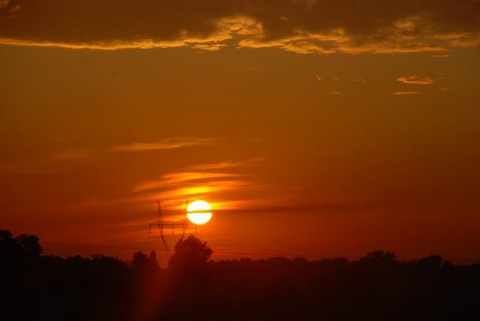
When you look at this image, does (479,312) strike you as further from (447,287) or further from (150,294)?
(150,294)

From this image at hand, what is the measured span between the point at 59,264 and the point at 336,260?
3438cm

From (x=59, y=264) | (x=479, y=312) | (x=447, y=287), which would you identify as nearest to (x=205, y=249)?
(x=59, y=264)

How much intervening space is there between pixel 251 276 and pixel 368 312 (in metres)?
17.3

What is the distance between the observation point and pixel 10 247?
294ft

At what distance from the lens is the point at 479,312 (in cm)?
7869

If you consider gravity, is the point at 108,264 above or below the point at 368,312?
above

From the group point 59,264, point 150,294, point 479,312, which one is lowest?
point 479,312

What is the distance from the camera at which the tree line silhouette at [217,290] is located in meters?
75.4

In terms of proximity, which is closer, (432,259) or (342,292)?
(342,292)

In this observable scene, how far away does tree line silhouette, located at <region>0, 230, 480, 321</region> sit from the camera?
75.4 meters

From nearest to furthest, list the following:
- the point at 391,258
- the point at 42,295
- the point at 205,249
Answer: the point at 42,295
the point at 205,249
the point at 391,258

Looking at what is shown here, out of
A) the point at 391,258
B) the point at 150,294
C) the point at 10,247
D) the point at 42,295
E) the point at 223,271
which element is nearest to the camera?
the point at 42,295

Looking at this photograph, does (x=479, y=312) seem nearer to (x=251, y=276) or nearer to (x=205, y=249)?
(x=251, y=276)

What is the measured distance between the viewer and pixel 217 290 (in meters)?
85.6
